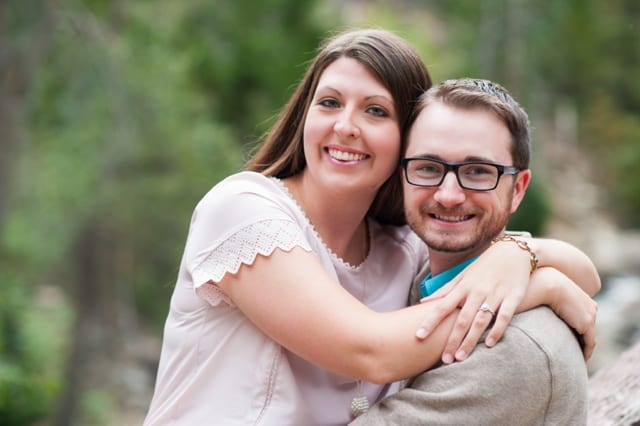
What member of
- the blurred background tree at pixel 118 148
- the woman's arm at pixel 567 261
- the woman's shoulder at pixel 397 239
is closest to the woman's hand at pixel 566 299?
the woman's arm at pixel 567 261

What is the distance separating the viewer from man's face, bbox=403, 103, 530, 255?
2.08 metres

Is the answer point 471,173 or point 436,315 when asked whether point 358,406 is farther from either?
point 471,173

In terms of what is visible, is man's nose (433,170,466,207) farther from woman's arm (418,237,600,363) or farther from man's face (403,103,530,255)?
woman's arm (418,237,600,363)

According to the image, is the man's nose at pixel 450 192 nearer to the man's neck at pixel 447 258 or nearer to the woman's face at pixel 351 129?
the man's neck at pixel 447 258

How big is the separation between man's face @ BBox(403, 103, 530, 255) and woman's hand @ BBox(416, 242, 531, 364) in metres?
0.09

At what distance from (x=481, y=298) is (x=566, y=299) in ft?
0.73

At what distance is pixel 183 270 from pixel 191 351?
0.22 meters

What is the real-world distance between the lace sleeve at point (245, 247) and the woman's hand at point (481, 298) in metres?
0.37

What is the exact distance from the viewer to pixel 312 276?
6.71 ft

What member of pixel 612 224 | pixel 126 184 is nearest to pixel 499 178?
pixel 126 184

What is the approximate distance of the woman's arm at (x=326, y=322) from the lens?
1.97 m

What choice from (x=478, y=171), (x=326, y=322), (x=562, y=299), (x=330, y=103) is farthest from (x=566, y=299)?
(x=330, y=103)

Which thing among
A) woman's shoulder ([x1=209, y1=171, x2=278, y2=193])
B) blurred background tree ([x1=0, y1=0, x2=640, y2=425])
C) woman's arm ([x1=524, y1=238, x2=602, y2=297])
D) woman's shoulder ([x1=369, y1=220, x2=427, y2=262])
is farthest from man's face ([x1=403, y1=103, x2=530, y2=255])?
blurred background tree ([x1=0, y1=0, x2=640, y2=425])

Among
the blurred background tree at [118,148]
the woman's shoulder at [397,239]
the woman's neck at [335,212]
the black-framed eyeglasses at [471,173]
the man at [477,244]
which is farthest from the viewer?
the blurred background tree at [118,148]
